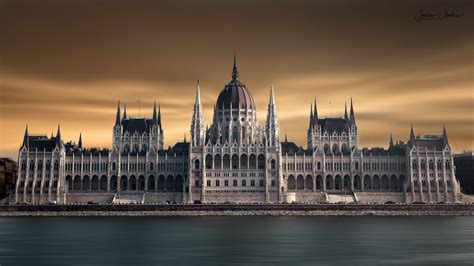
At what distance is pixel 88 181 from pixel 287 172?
3975 cm

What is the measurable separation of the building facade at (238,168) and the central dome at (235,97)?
21cm

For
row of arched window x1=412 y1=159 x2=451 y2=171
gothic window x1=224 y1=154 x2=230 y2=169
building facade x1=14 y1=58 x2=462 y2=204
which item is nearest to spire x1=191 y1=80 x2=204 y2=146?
building facade x1=14 y1=58 x2=462 y2=204

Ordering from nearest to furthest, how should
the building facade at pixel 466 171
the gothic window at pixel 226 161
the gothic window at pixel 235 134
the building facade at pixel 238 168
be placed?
the building facade at pixel 238 168, the gothic window at pixel 226 161, the gothic window at pixel 235 134, the building facade at pixel 466 171

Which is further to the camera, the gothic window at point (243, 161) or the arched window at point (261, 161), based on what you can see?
the gothic window at point (243, 161)

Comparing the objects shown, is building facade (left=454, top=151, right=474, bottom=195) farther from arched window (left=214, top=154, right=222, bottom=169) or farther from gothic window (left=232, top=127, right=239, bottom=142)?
arched window (left=214, top=154, right=222, bottom=169)

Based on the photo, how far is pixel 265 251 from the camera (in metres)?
50.6

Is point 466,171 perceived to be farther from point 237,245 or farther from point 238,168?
point 237,245

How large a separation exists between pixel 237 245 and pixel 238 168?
2964 inches

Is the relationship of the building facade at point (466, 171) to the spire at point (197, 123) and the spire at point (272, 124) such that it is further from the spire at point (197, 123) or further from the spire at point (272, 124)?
the spire at point (197, 123)

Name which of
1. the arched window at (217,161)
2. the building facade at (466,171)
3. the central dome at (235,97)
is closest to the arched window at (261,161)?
the arched window at (217,161)

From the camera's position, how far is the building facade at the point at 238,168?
130 meters

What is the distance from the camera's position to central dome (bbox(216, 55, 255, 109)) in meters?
143

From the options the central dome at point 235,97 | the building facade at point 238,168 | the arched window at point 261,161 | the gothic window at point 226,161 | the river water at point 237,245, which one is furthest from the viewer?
the central dome at point 235,97

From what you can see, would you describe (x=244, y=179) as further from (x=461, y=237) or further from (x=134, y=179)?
(x=461, y=237)
